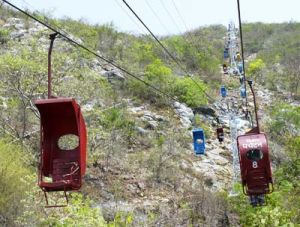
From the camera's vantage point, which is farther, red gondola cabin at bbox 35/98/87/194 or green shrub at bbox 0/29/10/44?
green shrub at bbox 0/29/10/44

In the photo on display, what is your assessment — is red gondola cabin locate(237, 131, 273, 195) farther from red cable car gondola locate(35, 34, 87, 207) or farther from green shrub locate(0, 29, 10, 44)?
green shrub locate(0, 29, 10, 44)

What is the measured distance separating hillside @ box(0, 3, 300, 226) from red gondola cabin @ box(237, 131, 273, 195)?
166 cm

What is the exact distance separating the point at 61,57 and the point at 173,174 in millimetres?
7665

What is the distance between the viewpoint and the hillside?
587 inches

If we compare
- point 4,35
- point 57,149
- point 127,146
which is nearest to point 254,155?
point 57,149

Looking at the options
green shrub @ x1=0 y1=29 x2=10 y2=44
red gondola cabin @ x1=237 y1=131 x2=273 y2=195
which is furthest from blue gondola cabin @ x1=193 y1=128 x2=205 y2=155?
green shrub @ x1=0 y1=29 x2=10 y2=44

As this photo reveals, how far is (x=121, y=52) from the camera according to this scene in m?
38.1

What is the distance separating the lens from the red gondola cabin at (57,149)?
7.40 m

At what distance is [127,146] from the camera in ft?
80.9

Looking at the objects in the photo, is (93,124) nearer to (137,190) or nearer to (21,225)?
(137,190)

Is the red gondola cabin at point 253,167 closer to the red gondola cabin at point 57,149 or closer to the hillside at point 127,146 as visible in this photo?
the hillside at point 127,146

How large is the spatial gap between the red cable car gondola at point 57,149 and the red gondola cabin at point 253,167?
4763 millimetres

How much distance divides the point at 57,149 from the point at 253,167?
18.7ft

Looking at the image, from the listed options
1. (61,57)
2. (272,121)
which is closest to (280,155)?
(272,121)
